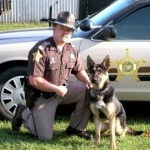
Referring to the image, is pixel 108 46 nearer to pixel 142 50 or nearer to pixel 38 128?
pixel 142 50

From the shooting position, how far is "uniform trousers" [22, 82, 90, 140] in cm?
467

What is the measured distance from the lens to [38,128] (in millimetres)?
4684

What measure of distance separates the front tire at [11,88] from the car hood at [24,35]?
1.19 feet

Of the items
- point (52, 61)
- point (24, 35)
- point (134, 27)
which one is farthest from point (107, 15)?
point (52, 61)

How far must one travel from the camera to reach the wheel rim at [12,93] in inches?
204

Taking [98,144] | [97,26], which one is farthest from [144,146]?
[97,26]

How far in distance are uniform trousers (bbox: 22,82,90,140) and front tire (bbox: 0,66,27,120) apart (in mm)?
425

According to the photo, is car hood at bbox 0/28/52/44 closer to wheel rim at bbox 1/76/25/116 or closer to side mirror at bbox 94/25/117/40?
wheel rim at bbox 1/76/25/116

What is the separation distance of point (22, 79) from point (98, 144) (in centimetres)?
126

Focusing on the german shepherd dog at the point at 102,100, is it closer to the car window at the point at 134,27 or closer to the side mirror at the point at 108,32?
the side mirror at the point at 108,32

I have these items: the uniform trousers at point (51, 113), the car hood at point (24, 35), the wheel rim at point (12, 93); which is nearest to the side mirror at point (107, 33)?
the uniform trousers at point (51, 113)

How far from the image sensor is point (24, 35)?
5.56 metres

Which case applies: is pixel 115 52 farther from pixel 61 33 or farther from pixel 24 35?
pixel 24 35

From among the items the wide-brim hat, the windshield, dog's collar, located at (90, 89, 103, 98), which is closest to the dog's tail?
dog's collar, located at (90, 89, 103, 98)
